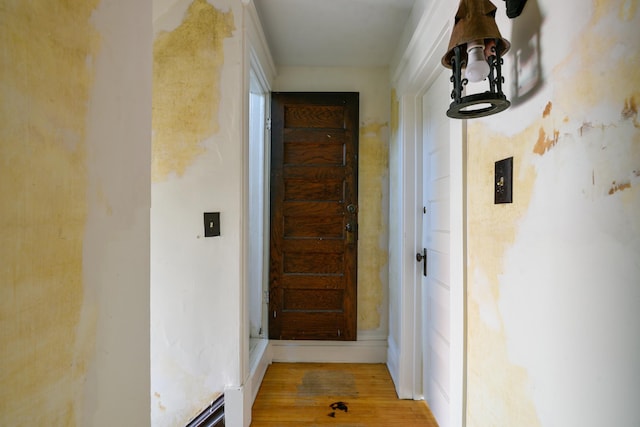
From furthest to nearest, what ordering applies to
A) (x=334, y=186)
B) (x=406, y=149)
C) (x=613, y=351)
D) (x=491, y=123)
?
1. (x=334, y=186)
2. (x=406, y=149)
3. (x=491, y=123)
4. (x=613, y=351)

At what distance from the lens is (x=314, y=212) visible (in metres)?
2.47

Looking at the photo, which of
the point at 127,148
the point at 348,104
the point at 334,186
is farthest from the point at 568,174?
the point at 348,104

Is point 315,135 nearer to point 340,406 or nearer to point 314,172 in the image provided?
point 314,172

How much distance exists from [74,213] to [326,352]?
7.73 ft

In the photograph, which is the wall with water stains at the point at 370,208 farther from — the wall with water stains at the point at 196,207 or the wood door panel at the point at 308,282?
the wall with water stains at the point at 196,207

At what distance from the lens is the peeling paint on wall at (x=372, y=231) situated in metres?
2.57

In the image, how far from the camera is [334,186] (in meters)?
2.47

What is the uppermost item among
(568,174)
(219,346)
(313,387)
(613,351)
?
(568,174)

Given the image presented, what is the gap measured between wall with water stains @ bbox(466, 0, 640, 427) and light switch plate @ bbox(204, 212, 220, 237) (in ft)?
4.18

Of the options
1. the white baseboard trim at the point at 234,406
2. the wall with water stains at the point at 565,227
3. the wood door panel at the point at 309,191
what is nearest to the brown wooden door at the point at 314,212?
the wood door panel at the point at 309,191

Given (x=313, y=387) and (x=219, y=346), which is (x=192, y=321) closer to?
(x=219, y=346)

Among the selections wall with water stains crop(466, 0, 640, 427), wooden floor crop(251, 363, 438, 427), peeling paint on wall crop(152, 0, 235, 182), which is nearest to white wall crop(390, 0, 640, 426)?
wall with water stains crop(466, 0, 640, 427)

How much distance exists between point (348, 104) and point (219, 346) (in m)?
1.99

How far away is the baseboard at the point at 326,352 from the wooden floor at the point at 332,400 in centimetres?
6
